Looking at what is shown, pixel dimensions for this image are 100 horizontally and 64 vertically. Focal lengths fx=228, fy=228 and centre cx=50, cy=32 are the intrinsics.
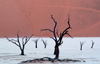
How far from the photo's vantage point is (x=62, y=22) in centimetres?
5784

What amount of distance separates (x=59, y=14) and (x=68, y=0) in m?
6.75

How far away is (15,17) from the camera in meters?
56.2

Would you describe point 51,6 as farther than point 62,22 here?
Yes

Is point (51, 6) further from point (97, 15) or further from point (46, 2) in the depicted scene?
point (97, 15)

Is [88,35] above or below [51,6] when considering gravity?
below

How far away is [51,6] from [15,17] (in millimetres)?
10986

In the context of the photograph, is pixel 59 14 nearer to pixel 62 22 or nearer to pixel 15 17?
pixel 62 22

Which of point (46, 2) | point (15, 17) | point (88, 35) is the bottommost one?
point (88, 35)

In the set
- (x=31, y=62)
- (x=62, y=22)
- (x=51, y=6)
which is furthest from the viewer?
(x=51, y=6)

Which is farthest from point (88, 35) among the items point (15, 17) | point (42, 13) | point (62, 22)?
point (15, 17)

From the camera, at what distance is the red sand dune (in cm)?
5491

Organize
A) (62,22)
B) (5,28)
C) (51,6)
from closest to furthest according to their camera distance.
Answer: (5,28), (62,22), (51,6)

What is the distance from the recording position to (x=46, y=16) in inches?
2341

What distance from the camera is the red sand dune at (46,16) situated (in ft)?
180
